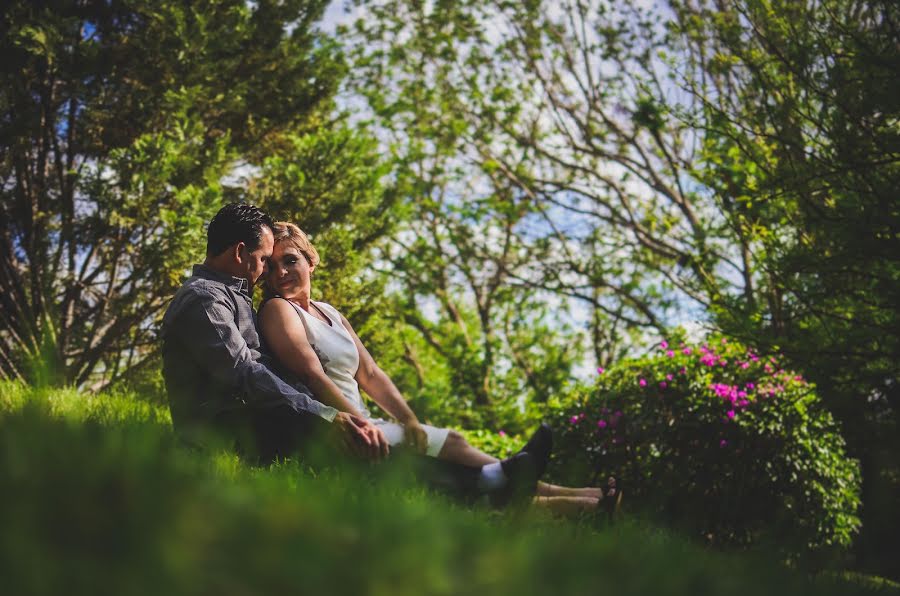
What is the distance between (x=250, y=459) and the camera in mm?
3150

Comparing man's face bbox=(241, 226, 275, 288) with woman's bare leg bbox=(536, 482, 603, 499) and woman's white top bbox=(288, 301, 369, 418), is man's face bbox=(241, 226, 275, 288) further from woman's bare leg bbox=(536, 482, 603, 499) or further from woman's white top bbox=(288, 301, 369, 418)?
woman's bare leg bbox=(536, 482, 603, 499)

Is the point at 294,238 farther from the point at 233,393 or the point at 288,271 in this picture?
the point at 233,393

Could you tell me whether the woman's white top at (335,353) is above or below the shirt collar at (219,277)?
below

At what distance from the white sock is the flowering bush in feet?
10.2

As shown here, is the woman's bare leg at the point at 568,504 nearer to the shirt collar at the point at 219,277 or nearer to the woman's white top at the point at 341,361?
the woman's white top at the point at 341,361

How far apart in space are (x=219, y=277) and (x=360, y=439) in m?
1.24

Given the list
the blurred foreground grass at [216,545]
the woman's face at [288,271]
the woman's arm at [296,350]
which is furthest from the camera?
the woman's face at [288,271]

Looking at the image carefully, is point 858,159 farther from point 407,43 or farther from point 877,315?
point 407,43

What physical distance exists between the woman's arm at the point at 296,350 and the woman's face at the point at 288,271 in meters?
0.25

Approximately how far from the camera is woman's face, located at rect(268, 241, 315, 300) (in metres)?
3.99

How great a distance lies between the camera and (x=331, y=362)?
3.93 metres

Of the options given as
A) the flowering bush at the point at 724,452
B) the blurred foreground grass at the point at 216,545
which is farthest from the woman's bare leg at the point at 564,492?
the blurred foreground grass at the point at 216,545

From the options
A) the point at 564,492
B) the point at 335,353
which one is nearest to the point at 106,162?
the point at 335,353

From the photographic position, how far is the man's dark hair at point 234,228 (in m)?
3.69
